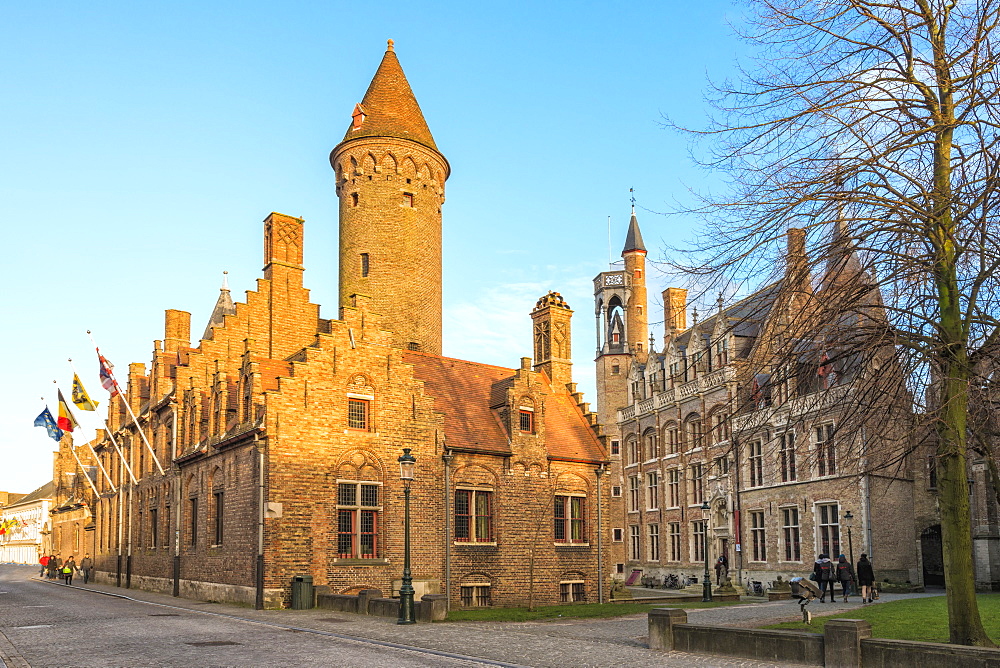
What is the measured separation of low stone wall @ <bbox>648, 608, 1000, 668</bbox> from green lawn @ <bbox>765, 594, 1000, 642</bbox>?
8.29 ft

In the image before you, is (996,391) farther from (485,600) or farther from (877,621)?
(485,600)

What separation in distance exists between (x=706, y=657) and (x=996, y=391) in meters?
6.40

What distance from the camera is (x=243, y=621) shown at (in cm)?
2206

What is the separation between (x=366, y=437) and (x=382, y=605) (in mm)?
7578

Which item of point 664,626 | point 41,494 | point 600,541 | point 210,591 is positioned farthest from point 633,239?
point 41,494

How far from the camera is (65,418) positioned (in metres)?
43.9

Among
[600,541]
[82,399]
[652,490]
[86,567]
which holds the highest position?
[82,399]

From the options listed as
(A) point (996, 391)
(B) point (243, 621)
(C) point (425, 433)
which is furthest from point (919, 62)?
(C) point (425, 433)

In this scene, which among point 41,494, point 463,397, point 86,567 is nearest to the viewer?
point 463,397

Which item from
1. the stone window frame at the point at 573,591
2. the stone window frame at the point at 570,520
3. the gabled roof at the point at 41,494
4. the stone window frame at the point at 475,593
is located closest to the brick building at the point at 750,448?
the stone window frame at the point at 570,520

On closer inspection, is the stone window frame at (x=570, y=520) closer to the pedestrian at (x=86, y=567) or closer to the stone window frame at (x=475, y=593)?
the stone window frame at (x=475, y=593)

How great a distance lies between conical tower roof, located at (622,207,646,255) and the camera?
75.9 metres

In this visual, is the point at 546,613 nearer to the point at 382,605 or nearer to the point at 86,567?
the point at 382,605

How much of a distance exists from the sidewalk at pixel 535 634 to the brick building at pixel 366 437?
12.4ft
